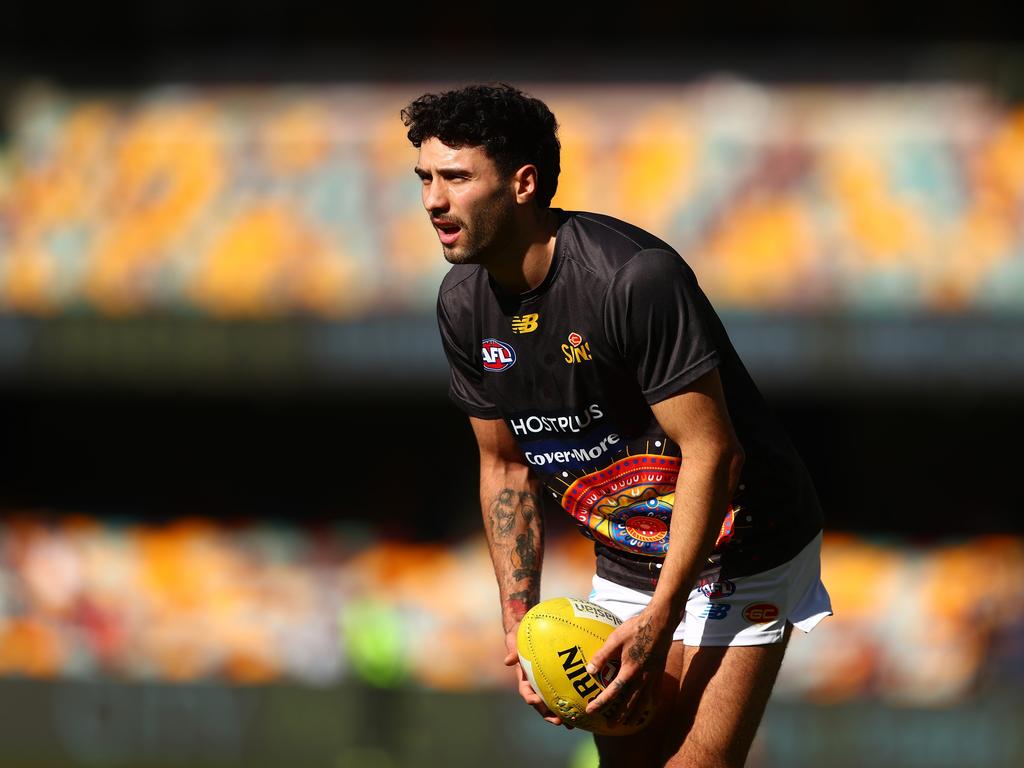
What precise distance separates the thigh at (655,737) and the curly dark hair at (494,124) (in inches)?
54.1

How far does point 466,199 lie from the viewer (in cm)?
412

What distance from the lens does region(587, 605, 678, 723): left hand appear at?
159 inches

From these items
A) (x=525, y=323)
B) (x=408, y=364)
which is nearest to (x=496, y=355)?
(x=525, y=323)

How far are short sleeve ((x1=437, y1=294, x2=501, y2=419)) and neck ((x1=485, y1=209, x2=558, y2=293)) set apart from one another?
0.34 m

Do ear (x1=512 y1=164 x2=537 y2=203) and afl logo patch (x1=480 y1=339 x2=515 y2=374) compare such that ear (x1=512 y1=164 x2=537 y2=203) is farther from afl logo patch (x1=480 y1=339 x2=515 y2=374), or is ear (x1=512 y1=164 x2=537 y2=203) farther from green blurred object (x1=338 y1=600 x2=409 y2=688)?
green blurred object (x1=338 y1=600 x2=409 y2=688)

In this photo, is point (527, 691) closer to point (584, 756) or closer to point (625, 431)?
point (625, 431)

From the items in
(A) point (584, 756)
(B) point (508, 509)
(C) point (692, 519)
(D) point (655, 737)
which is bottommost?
(A) point (584, 756)

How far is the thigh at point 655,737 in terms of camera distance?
172 inches

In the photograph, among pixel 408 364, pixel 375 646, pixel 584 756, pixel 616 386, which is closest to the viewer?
pixel 616 386

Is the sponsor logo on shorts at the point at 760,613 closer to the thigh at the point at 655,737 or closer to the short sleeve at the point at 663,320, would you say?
the thigh at the point at 655,737

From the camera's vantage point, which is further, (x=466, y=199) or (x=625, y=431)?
(x=625, y=431)

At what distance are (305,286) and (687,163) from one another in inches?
136

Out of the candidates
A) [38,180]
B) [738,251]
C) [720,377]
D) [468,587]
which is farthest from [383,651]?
[720,377]

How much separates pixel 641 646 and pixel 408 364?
927cm
